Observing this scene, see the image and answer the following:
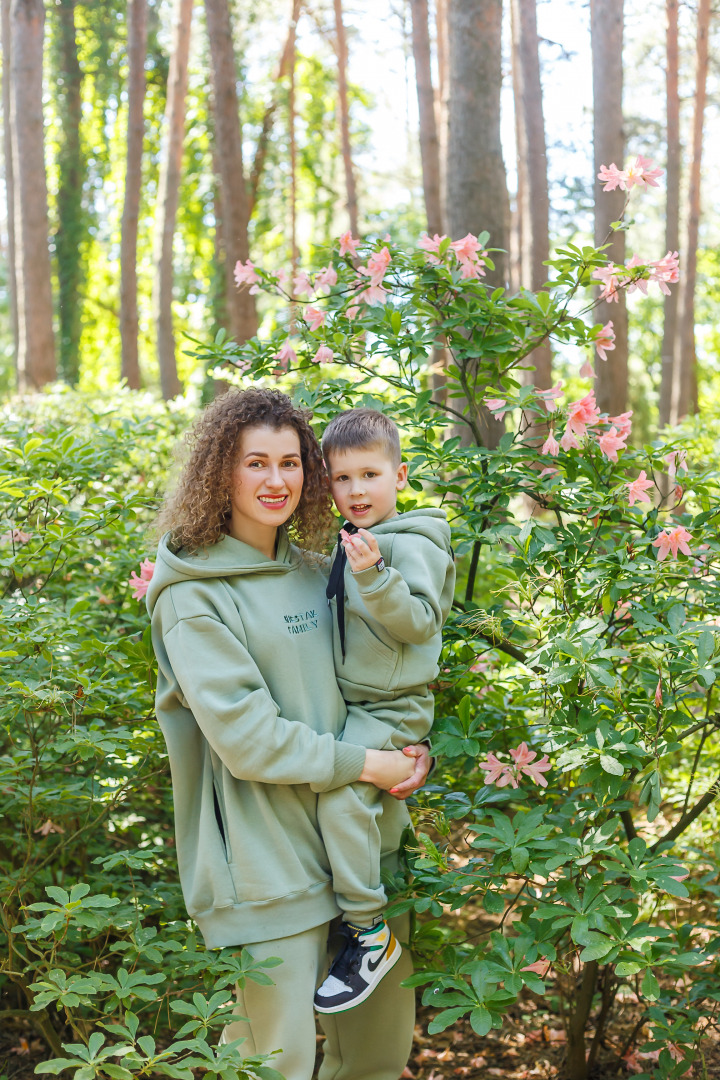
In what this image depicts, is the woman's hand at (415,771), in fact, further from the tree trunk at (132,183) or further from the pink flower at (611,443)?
the tree trunk at (132,183)

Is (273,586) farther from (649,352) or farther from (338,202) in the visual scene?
(649,352)

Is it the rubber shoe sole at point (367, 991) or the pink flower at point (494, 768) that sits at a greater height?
the pink flower at point (494, 768)

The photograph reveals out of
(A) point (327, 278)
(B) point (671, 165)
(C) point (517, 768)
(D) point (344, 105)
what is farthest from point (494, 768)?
(D) point (344, 105)

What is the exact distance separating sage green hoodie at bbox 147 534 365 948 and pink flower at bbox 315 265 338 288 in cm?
121

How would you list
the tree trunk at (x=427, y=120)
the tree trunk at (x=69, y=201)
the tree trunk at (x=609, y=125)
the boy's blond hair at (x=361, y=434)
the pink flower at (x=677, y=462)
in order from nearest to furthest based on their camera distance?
the boy's blond hair at (x=361, y=434)
the pink flower at (x=677, y=462)
the tree trunk at (x=609, y=125)
the tree trunk at (x=427, y=120)
the tree trunk at (x=69, y=201)

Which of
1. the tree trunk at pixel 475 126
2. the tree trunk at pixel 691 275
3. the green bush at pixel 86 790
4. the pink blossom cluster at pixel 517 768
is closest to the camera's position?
the green bush at pixel 86 790

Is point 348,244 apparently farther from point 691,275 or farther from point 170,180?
point 691,275

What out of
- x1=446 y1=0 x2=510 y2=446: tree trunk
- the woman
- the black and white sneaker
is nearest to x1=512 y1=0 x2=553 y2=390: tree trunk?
x1=446 y1=0 x2=510 y2=446: tree trunk

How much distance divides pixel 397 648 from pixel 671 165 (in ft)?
40.0

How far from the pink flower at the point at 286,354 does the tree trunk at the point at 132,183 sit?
10.3 metres

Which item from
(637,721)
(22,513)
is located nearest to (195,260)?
(22,513)

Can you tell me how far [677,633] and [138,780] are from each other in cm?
150

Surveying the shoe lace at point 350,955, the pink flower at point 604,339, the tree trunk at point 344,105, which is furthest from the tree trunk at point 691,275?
the shoe lace at point 350,955

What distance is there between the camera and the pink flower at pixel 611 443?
261 centimetres
